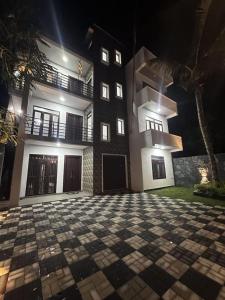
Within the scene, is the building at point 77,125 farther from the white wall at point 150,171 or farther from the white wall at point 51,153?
the white wall at point 150,171

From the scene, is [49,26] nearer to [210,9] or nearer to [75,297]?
[210,9]

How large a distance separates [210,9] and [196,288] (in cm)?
1063

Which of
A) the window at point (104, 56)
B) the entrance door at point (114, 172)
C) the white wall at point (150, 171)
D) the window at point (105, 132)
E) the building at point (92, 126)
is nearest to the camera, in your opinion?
the building at point (92, 126)

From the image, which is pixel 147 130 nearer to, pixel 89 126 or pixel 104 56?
pixel 89 126

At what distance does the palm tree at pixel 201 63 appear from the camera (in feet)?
22.4

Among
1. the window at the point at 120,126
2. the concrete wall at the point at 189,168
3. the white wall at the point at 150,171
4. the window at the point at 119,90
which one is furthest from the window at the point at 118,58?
the concrete wall at the point at 189,168

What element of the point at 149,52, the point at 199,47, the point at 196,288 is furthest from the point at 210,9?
the point at 196,288

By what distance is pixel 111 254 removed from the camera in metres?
2.46

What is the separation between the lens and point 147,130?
980 cm

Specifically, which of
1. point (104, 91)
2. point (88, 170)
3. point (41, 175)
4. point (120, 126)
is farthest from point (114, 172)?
point (104, 91)

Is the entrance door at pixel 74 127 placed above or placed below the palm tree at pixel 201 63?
below

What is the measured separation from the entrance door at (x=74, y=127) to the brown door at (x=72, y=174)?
1357 millimetres

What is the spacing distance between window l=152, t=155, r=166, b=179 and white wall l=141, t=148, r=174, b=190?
1.05ft

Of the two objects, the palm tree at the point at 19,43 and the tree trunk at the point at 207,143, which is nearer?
the palm tree at the point at 19,43
